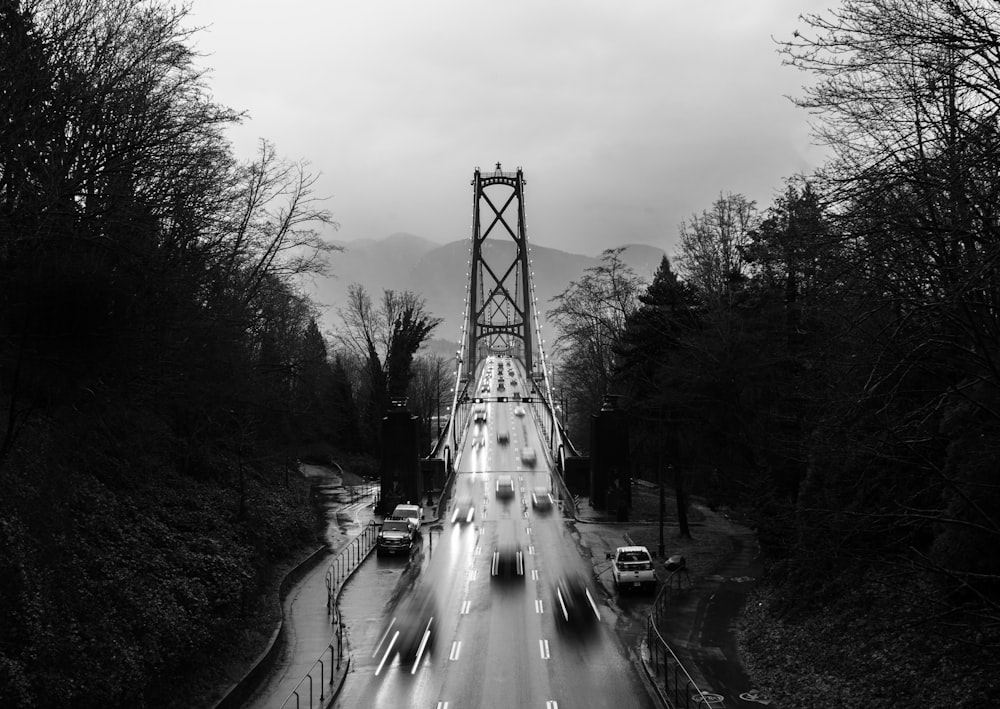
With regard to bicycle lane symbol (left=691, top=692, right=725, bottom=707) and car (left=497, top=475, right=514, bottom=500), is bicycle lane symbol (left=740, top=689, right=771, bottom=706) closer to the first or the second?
bicycle lane symbol (left=691, top=692, right=725, bottom=707)

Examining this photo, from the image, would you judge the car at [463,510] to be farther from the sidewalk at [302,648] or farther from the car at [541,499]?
the sidewalk at [302,648]

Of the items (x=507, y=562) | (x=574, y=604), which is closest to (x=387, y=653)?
(x=574, y=604)

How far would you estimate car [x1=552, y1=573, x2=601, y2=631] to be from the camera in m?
24.2

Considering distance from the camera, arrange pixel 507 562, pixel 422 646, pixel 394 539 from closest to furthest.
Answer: pixel 422 646 → pixel 507 562 → pixel 394 539

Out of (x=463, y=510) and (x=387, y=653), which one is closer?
(x=387, y=653)

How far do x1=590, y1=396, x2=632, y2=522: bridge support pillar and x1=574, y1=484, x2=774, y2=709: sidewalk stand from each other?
94cm

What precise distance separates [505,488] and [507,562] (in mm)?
19094

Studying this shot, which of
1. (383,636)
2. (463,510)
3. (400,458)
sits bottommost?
(383,636)

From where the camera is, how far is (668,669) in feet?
63.5

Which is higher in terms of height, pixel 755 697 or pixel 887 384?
pixel 887 384

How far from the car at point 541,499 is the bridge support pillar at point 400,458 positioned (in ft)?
21.6

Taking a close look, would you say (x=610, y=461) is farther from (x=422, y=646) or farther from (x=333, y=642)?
(x=333, y=642)

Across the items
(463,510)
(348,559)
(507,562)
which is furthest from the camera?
(463,510)

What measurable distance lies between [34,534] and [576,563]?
22.4 metres
